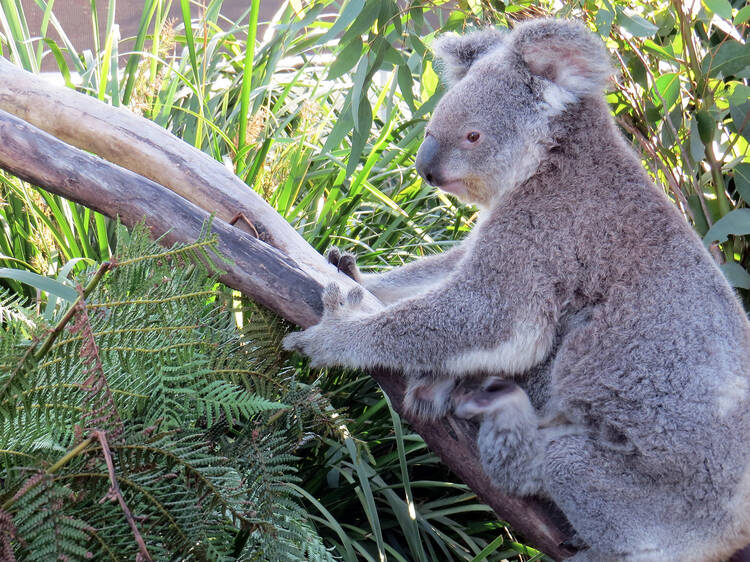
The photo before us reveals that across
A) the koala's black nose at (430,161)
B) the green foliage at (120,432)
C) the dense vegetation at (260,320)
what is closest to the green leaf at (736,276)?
the dense vegetation at (260,320)

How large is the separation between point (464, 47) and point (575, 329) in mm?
953

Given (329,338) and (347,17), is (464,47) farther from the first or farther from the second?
(329,338)

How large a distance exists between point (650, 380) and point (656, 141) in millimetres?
1372

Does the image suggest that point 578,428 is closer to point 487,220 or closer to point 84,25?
point 487,220

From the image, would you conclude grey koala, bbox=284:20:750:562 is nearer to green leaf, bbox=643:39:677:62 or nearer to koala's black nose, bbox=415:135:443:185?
koala's black nose, bbox=415:135:443:185

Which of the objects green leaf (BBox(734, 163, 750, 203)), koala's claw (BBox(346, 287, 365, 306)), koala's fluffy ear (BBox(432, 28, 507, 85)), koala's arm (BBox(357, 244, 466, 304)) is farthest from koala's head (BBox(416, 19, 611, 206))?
green leaf (BBox(734, 163, 750, 203))

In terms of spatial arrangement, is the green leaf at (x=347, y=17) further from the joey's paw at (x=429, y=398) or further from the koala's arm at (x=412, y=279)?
the joey's paw at (x=429, y=398)

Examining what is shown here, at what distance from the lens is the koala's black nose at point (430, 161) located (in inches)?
81.4

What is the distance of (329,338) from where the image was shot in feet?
6.09

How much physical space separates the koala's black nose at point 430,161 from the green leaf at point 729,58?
1064 mm

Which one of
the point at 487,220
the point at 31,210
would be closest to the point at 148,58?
the point at 31,210

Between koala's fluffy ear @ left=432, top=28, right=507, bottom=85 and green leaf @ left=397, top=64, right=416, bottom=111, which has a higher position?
koala's fluffy ear @ left=432, top=28, right=507, bottom=85

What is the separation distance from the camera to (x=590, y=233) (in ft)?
6.19

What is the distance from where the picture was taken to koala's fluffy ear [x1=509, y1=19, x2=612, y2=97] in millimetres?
1951
